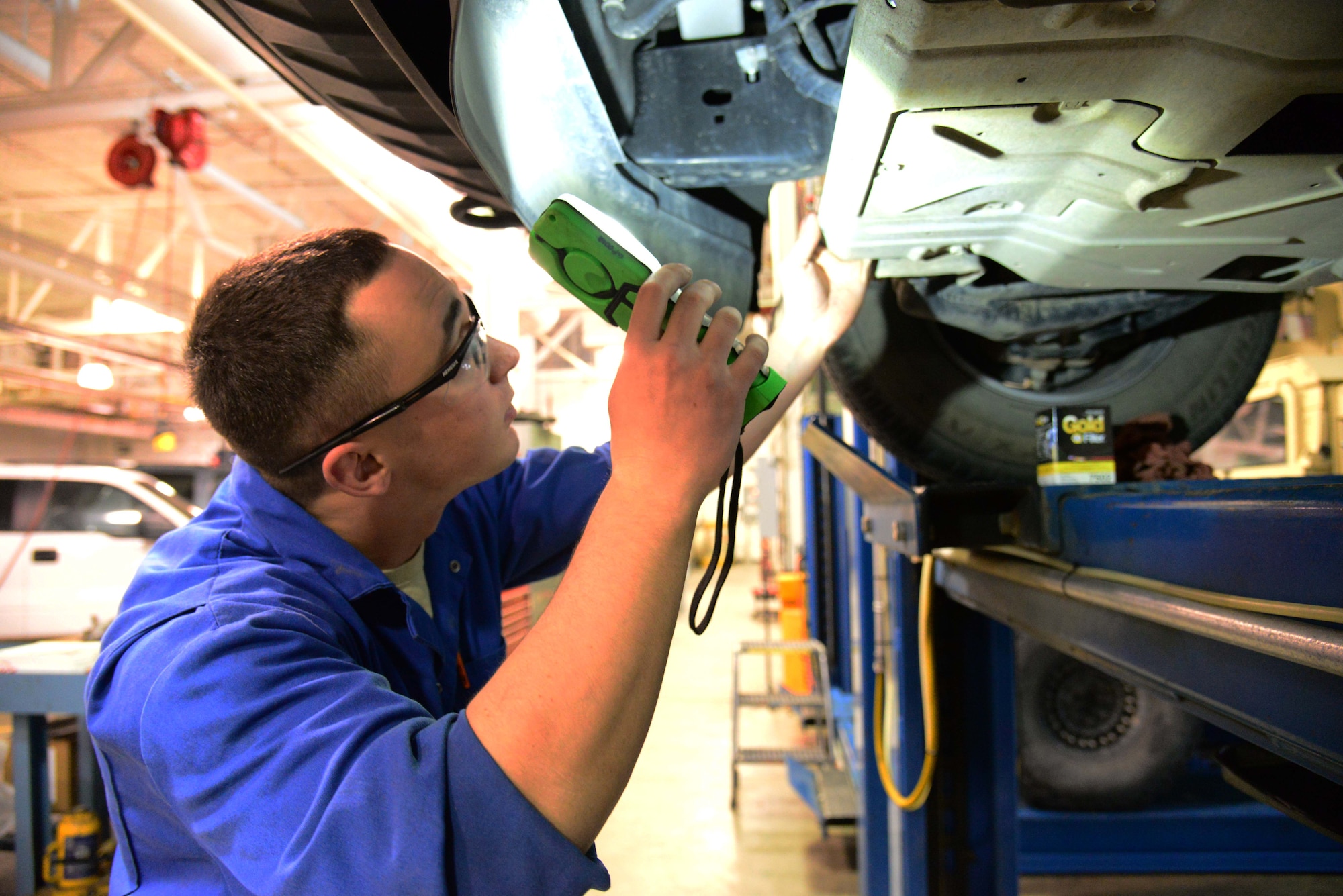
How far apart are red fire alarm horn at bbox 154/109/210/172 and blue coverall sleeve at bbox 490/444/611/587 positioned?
3140mm

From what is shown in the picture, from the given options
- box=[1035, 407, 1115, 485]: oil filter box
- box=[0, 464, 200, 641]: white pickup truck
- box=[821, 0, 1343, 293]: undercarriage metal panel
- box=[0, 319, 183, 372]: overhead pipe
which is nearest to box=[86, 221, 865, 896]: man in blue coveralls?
box=[821, 0, 1343, 293]: undercarriage metal panel

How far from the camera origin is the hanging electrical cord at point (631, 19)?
0.92 meters

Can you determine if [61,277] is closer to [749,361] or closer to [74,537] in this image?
[74,537]

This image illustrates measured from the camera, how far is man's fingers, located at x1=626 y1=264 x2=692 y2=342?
60cm

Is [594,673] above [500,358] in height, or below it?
below

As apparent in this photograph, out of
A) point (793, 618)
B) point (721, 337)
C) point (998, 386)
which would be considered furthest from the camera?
point (793, 618)

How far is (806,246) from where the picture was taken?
47.0 inches

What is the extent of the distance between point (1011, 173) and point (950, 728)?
48.8 inches

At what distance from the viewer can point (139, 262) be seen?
7340mm

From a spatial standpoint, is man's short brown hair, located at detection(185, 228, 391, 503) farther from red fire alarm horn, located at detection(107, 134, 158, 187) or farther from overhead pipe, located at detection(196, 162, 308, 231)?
overhead pipe, located at detection(196, 162, 308, 231)

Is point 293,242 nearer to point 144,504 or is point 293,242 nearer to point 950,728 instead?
point 950,728

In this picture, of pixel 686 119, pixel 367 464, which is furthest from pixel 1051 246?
pixel 367 464

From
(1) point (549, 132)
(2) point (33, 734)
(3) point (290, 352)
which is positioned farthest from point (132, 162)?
(3) point (290, 352)

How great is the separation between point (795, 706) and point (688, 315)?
3.03 metres
